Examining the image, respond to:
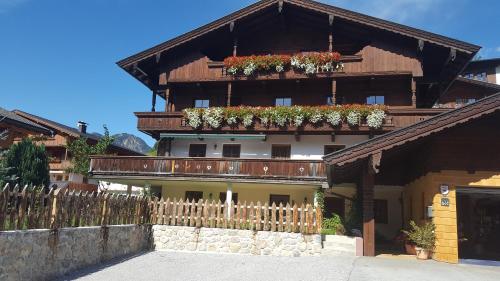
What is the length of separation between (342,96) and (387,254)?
1165 centimetres

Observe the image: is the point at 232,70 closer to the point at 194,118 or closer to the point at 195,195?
the point at 194,118

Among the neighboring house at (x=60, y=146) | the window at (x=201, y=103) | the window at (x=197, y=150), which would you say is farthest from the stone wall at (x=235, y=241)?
the neighboring house at (x=60, y=146)

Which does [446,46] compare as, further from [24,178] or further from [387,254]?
[24,178]

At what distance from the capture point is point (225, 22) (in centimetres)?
2552

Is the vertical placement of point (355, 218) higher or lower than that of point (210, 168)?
lower

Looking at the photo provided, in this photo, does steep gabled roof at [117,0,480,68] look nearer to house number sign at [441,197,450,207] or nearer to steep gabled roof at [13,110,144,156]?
house number sign at [441,197,450,207]

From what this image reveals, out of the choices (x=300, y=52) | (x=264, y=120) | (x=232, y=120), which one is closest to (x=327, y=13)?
(x=300, y=52)

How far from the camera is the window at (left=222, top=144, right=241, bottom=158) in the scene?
25.2 m

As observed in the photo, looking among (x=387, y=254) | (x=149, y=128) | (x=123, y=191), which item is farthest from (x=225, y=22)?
(x=123, y=191)

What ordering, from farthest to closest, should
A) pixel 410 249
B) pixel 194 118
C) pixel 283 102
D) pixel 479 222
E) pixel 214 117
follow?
1. pixel 283 102
2. pixel 194 118
3. pixel 214 117
4. pixel 479 222
5. pixel 410 249

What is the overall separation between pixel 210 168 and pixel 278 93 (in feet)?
23.6

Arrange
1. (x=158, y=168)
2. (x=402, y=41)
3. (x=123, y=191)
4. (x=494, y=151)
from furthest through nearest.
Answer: (x=123, y=191), (x=402, y=41), (x=158, y=168), (x=494, y=151)

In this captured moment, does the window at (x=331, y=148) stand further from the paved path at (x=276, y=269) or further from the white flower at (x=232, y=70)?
the paved path at (x=276, y=269)

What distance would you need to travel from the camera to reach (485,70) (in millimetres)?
44969
